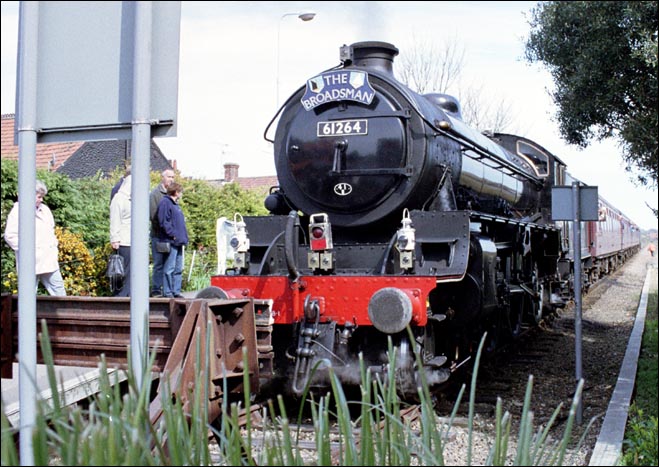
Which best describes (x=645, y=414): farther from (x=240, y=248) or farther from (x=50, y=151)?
(x=50, y=151)

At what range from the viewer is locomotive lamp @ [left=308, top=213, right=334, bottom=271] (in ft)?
20.3

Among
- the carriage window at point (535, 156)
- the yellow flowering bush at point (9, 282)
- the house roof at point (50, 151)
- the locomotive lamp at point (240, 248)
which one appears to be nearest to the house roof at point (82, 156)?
the house roof at point (50, 151)

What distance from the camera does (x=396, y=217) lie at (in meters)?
6.96

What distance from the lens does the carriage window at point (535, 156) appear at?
12.0 metres

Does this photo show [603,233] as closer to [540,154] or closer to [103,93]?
[540,154]

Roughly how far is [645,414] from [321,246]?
Answer: 3035mm

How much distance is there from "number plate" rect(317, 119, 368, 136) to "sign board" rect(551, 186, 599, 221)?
2052mm

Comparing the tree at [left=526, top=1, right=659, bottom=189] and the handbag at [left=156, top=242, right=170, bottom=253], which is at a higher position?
the tree at [left=526, top=1, right=659, bottom=189]

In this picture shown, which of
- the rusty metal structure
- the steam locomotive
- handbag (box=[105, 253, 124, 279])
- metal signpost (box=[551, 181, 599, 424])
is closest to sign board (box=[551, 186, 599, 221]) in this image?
metal signpost (box=[551, 181, 599, 424])

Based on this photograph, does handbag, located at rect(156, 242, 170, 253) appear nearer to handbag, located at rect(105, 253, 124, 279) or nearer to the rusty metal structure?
handbag, located at rect(105, 253, 124, 279)

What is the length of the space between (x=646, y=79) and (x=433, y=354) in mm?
4141

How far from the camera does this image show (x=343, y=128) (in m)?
6.87

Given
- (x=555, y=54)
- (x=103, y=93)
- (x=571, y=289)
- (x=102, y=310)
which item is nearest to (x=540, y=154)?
(x=555, y=54)

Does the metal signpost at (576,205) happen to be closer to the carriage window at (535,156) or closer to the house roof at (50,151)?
the carriage window at (535,156)
